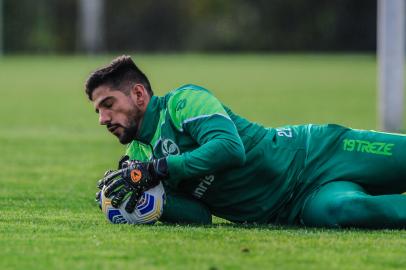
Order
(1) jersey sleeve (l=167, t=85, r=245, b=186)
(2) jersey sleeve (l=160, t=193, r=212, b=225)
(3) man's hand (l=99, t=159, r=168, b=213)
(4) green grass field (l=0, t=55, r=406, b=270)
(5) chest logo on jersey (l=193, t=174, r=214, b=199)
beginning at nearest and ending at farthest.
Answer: (4) green grass field (l=0, t=55, r=406, b=270)
(1) jersey sleeve (l=167, t=85, r=245, b=186)
(3) man's hand (l=99, t=159, r=168, b=213)
(5) chest logo on jersey (l=193, t=174, r=214, b=199)
(2) jersey sleeve (l=160, t=193, r=212, b=225)

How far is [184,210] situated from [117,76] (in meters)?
1.04

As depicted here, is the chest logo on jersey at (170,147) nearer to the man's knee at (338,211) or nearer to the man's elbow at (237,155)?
the man's elbow at (237,155)

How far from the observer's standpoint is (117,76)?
24.9ft

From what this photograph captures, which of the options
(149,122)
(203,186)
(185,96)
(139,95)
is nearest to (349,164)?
(203,186)

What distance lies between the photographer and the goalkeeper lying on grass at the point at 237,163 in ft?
24.3

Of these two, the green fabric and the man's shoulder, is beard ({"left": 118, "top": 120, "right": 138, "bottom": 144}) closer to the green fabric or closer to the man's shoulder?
the green fabric

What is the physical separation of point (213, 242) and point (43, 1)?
2355 inches

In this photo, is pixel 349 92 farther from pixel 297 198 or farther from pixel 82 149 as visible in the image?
pixel 297 198

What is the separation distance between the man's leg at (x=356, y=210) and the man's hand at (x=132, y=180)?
1.11 meters

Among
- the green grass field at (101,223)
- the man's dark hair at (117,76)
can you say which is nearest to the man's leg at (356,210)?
the green grass field at (101,223)

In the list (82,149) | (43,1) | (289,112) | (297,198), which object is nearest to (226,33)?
(43,1)

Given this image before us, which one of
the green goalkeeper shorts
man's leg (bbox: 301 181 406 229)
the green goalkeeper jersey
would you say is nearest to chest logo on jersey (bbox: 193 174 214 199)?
the green goalkeeper jersey

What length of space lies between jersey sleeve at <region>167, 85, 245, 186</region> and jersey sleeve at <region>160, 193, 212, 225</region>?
0.86ft

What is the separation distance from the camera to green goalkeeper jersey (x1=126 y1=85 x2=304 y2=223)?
24.1ft
